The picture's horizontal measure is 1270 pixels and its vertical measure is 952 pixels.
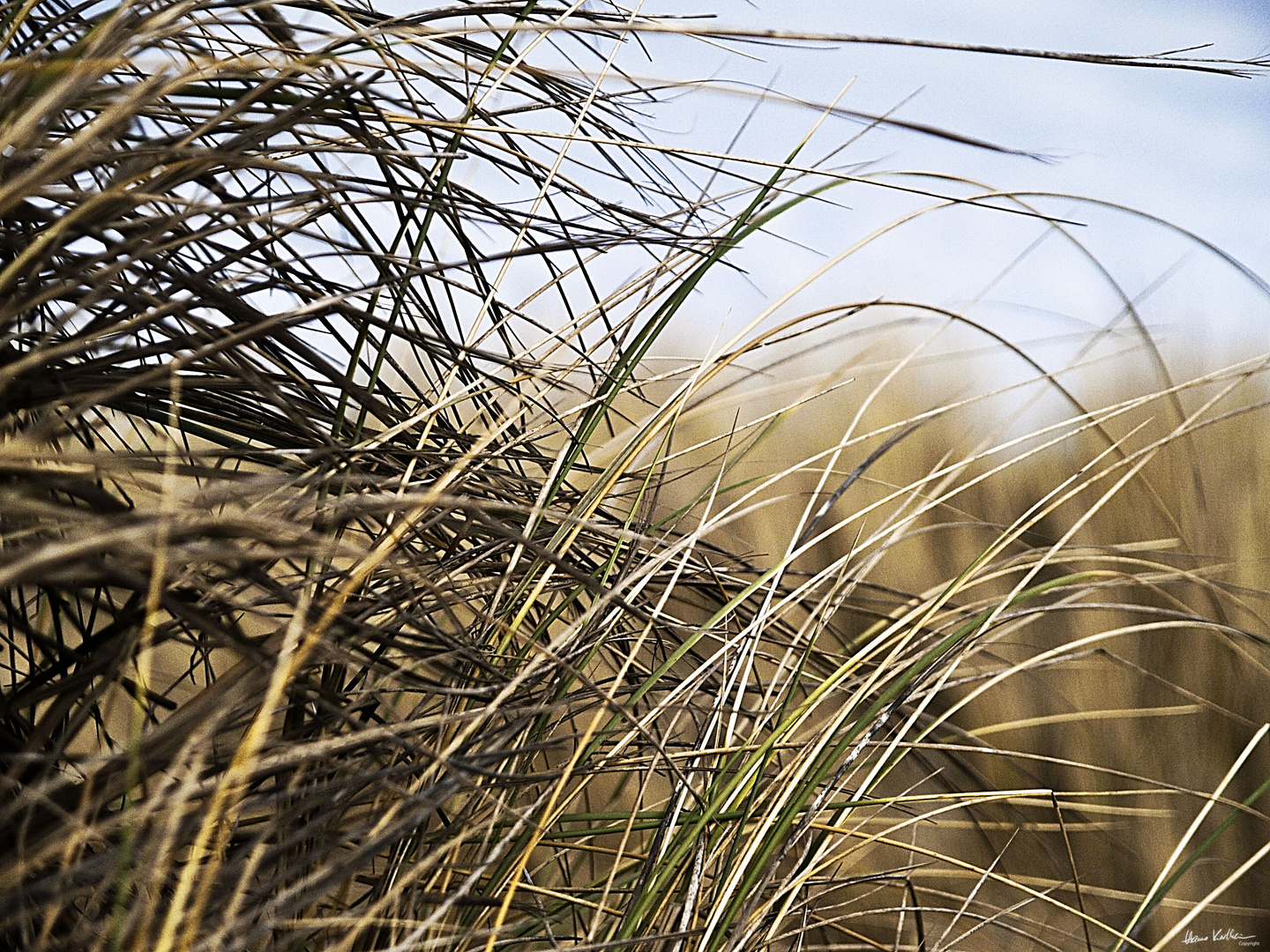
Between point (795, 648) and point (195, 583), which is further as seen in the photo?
point (795, 648)

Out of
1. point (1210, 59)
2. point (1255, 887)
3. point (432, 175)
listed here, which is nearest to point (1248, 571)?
point (1255, 887)

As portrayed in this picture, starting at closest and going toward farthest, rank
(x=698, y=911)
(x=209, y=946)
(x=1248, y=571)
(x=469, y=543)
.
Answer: (x=209, y=946) < (x=698, y=911) < (x=469, y=543) < (x=1248, y=571)

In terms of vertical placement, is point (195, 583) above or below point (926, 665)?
above

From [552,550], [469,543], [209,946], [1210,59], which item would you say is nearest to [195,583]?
[209,946]

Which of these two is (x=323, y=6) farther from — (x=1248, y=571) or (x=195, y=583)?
(x=1248, y=571)

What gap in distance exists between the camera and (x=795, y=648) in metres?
0.57

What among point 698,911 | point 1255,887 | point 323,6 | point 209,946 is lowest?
point 1255,887

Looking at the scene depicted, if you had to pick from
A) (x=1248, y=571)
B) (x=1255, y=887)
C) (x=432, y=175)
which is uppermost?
(x=432, y=175)

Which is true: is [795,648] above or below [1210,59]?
below

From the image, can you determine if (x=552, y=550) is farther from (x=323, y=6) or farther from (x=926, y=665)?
(x=323, y=6)

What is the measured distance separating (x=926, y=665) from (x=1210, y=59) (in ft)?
1.15

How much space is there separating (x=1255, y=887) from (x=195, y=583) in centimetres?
153

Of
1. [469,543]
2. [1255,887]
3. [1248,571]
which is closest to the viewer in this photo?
[469,543]

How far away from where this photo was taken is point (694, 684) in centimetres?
52
